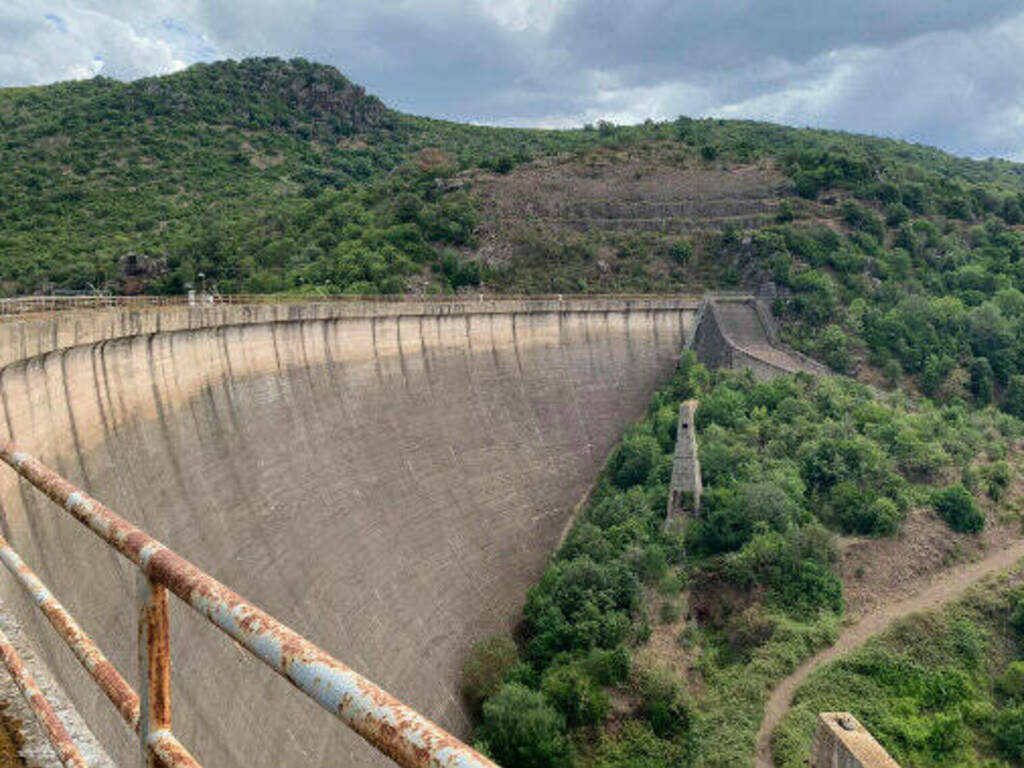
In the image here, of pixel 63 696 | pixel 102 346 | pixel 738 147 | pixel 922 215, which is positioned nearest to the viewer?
pixel 63 696

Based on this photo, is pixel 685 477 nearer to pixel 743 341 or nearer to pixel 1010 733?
pixel 1010 733

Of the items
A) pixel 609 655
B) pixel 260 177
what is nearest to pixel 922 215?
pixel 609 655

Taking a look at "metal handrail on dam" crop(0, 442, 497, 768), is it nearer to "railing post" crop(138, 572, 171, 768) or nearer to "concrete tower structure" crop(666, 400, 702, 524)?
"railing post" crop(138, 572, 171, 768)

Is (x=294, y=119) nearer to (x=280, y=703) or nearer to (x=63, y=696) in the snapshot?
(x=280, y=703)

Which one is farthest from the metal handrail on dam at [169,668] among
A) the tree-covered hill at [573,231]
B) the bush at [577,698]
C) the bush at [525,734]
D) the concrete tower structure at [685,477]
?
the tree-covered hill at [573,231]

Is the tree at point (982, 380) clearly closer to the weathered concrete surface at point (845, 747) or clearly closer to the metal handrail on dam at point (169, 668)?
the weathered concrete surface at point (845, 747)

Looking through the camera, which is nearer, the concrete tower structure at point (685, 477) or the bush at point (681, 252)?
the concrete tower structure at point (685, 477)

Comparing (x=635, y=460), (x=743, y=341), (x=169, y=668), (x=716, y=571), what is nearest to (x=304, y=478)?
(x=716, y=571)
